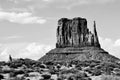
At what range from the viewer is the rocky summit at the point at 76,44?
14662 cm

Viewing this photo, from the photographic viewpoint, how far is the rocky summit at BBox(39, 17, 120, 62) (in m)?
147

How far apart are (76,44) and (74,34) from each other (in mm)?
7583

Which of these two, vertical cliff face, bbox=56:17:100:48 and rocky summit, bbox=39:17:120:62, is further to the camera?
vertical cliff face, bbox=56:17:100:48

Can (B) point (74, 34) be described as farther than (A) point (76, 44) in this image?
Yes

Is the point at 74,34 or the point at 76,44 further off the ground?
the point at 74,34

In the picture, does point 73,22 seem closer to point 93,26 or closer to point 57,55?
point 93,26

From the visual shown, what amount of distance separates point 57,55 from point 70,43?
16.1m

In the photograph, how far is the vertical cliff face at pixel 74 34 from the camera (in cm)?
16012

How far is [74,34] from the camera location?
168000 mm

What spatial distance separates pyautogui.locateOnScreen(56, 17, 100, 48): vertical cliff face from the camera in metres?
160

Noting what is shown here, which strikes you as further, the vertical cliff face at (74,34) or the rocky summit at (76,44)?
the vertical cliff face at (74,34)

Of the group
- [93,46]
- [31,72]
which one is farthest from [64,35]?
[31,72]

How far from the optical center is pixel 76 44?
531 feet

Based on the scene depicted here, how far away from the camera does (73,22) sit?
16625cm
